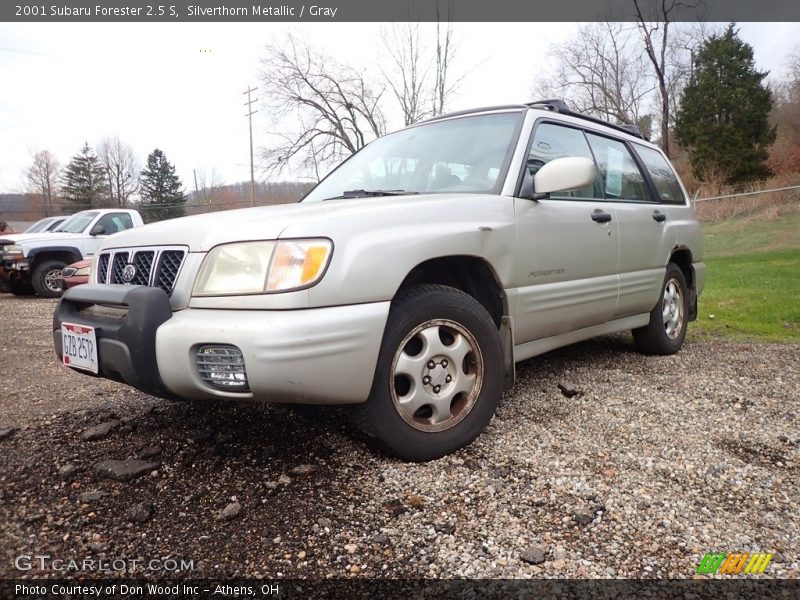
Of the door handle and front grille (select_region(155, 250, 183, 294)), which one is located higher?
the door handle

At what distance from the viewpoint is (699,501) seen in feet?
6.64

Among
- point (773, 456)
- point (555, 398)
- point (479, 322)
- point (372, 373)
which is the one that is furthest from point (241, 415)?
point (773, 456)

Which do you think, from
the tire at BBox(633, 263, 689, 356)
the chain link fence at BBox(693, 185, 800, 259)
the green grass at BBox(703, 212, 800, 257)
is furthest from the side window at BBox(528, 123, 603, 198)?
the green grass at BBox(703, 212, 800, 257)

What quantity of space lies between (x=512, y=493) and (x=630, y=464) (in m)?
0.62

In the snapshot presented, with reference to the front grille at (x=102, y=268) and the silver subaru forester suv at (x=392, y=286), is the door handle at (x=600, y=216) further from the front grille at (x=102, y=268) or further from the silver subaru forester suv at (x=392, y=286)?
the front grille at (x=102, y=268)

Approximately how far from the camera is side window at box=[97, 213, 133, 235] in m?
10.9

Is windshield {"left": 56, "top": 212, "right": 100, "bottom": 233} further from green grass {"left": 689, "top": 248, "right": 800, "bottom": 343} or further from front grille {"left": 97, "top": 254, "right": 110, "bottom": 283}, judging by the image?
green grass {"left": 689, "top": 248, "right": 800, "bottom": 343}

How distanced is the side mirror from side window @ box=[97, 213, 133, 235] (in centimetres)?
1046

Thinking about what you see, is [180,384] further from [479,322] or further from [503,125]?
[503,125]

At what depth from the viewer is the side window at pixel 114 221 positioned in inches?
431

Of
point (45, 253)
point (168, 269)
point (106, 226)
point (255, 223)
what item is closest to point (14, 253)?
point (45, 253)

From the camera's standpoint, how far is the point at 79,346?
7.43 ft

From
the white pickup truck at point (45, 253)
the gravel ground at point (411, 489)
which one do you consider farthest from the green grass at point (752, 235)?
the white pickup truck at point (45, 253)

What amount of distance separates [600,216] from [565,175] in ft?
2.50
